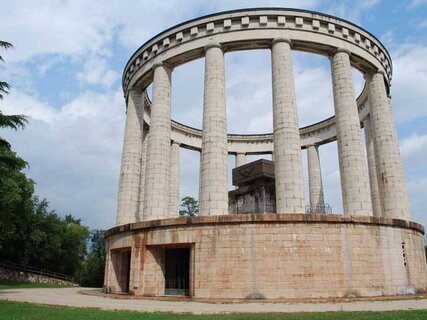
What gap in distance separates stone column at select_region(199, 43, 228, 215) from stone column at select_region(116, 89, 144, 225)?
26.5 feet

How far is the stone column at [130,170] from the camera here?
28.8 metres

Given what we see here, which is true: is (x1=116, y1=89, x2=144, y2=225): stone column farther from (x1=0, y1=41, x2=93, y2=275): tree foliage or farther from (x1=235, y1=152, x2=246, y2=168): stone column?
(x1=235, y1=152, x2=246, y2=168): stone column

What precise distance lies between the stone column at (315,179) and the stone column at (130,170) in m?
16.0

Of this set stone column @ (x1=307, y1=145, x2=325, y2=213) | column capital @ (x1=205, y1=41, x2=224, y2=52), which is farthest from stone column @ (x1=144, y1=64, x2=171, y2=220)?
stone column @ (x1=307, y1=145, x2=325, y2=213)

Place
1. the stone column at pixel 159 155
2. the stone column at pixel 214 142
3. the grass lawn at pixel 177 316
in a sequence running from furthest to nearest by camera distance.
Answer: the stone column at pixel 159 155, the stone column at pixel 214 142, the grass lawn at pixel 177 316

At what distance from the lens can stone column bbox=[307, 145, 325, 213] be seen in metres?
36.4

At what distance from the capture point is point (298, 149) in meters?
22.3

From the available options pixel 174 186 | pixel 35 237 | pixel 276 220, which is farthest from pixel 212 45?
pixel 35 237

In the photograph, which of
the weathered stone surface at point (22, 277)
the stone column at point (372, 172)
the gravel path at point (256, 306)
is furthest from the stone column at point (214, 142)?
the weathered stone surface at point (22, 277)

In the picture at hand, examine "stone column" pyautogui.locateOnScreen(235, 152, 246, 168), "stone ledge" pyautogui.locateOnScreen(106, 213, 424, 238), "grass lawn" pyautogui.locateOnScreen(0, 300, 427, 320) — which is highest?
"stone column" pyautogui.locateOnScreen(235, 152, 246, 168)

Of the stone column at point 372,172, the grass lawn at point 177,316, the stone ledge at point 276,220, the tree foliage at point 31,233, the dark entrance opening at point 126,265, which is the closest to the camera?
the grass lawn at point 177,316

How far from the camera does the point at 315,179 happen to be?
37344mm

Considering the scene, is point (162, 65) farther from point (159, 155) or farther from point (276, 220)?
point (276, 220)

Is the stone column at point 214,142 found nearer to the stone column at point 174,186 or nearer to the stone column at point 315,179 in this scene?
the stone column at point 174,186
